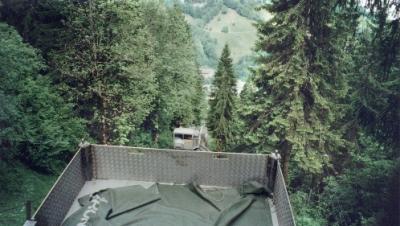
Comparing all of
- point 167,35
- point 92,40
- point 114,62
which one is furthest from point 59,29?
point 167,35

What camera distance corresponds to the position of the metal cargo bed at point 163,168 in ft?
17.5

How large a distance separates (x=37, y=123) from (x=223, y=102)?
16174 mm

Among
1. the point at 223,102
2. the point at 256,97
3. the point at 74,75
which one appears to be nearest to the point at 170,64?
the point at 223,102

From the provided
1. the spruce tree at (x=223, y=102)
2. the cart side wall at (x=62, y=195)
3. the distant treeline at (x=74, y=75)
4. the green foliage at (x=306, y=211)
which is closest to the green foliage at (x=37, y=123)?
the distant treeline at (x=74, y=75)

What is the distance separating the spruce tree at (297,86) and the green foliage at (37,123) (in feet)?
24.2

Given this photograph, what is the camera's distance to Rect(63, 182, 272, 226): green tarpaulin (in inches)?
170

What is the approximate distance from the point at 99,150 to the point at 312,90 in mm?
11037

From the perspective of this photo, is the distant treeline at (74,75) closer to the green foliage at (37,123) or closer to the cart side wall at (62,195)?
the green foliage at (37,123)

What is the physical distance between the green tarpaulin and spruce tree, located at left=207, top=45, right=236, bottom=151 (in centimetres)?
2266

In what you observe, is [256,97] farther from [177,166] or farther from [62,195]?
[62,195]

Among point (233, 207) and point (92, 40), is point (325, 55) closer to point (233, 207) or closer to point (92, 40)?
point (92, 40)

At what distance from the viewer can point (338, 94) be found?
1536 cm

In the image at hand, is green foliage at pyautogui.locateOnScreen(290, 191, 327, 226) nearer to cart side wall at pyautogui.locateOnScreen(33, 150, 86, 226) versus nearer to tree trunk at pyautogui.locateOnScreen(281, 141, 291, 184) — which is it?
tree trunk at pyautogui.locateOnScreen(281, 141, 291, 184)

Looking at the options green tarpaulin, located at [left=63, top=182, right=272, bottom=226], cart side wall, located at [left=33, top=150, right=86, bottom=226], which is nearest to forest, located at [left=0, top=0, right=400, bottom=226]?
cart side wall, located at [left=33, top=150, right=86, bottom=226]
